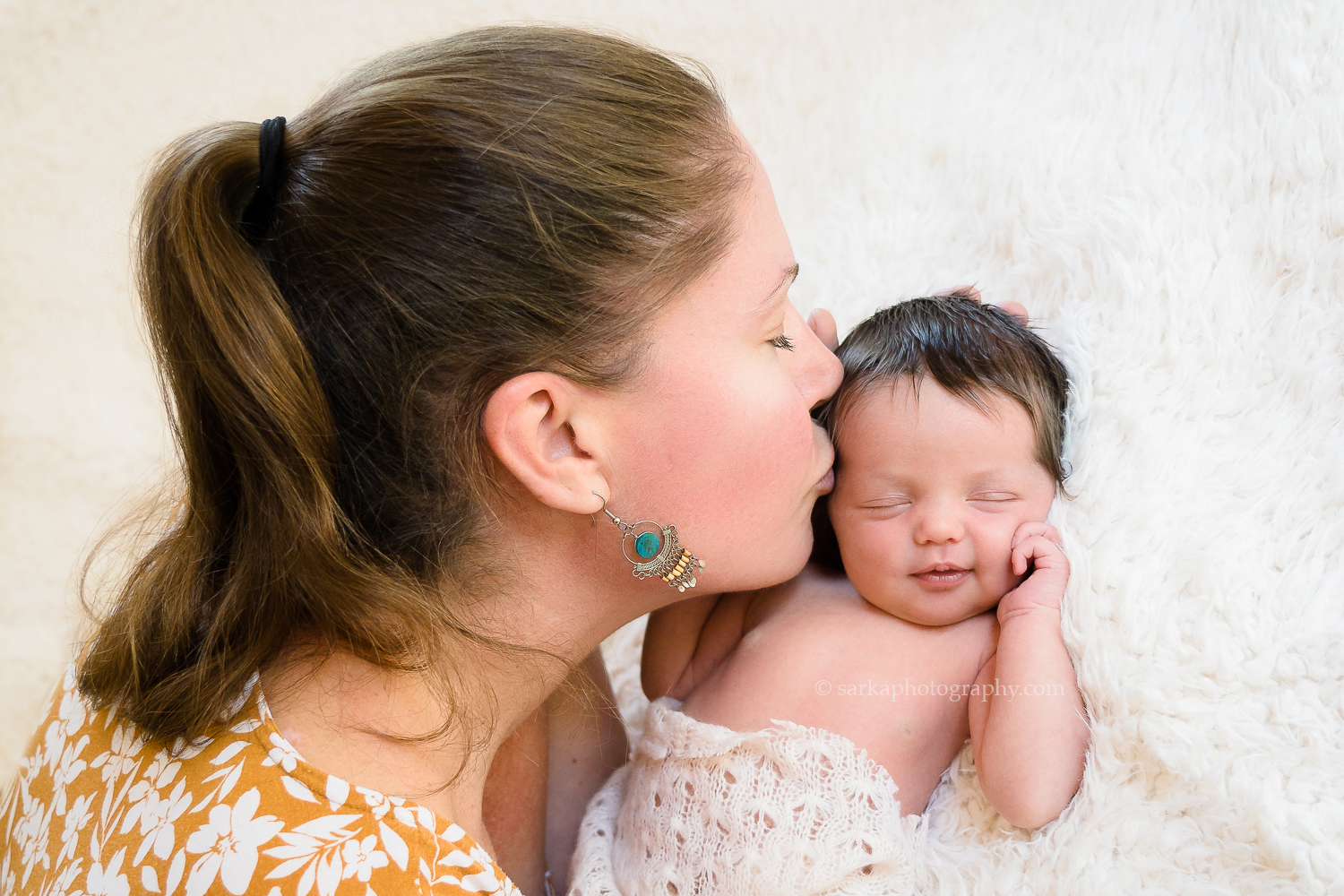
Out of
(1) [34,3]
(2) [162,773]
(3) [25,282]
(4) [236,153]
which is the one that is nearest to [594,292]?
(4) [236,153]

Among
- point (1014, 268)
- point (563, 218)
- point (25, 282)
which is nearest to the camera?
point (563, 218)

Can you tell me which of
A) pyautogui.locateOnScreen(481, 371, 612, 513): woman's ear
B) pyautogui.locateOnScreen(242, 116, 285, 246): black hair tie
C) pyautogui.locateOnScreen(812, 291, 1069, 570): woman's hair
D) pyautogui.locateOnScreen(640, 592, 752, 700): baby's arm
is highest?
pyautogui.locateOnScreen(242, 116, 285, 246): black hair tie

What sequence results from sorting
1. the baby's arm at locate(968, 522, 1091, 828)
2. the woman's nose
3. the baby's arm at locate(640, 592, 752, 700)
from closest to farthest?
the baby's arm at locate(968, 522, 1091, 828)
the woman's nose
the baby's arm at locate(640, 592, 752, 700)

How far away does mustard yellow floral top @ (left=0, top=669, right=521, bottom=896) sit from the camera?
81 centimetres

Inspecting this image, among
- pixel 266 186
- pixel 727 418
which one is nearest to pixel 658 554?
pixel 727 418

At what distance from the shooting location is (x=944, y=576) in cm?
108

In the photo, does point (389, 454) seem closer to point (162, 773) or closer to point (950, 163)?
point (162, 773)

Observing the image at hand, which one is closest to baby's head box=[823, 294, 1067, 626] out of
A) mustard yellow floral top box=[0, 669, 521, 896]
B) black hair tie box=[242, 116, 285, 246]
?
mustard yellow floral top box=[0, 669, 521, 896]

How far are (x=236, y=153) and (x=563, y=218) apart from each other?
1.00 feet

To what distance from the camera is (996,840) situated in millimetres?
975

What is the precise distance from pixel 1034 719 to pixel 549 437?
525 millimetres

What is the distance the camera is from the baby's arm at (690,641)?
126 cm

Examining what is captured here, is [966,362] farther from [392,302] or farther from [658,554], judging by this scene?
[392,302]

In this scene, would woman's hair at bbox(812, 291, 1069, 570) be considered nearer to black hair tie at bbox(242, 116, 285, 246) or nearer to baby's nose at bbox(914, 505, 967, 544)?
baby's nose at bbox(914, 505, 967, 544)
